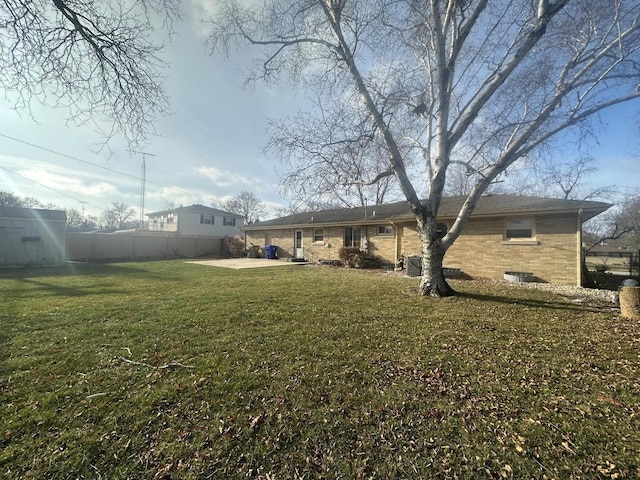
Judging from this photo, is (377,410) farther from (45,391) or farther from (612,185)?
(612,185)

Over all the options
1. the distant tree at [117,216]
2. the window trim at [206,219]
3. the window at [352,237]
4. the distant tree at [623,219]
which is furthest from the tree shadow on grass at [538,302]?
the distant tree at [117,216]

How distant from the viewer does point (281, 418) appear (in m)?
2.25

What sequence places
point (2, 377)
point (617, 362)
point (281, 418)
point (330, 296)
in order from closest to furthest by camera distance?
point (281, 418) < point (2, 377) < point (617, 362) < point (330, 296)

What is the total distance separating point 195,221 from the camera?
3178 centimetres

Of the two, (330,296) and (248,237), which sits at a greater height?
(248,237)

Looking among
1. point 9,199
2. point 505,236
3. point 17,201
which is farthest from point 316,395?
point 17,201

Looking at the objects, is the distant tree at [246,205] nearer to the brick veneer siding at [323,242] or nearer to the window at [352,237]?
the brick veneer siding at [323,242]

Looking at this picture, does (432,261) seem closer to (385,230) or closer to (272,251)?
(385,230)

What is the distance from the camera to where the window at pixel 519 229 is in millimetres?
9945

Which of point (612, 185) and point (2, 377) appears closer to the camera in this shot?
point (2, 377)

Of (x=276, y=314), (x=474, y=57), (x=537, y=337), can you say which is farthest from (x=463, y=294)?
(x=474, y=57)

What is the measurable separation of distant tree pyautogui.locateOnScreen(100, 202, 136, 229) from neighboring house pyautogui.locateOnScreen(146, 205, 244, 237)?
835 inches

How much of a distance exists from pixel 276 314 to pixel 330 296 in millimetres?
2073

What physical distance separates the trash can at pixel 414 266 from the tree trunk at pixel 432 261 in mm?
3756
